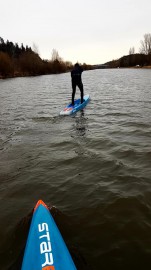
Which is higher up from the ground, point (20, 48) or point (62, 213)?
point (20, 48)

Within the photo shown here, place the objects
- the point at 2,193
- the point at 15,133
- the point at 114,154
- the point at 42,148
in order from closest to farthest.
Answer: the point at 2,193 < the point at 114,154 < the point at 42,148 < the point at 15,133

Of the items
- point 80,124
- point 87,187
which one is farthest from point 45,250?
point 80,124

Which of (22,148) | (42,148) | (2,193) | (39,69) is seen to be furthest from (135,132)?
(39,69)

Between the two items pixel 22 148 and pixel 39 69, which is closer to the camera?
pixel 22 148

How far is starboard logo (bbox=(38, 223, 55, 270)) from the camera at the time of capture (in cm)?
272

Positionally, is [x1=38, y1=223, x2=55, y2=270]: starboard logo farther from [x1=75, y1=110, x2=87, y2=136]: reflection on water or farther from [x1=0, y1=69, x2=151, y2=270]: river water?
[x1=75, y1=110, x2=87, y2=136]: reflection on water

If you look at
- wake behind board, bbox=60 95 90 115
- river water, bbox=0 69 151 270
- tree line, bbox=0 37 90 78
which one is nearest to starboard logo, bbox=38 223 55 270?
river water, bbox=0 69 151 270

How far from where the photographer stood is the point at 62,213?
155 inches

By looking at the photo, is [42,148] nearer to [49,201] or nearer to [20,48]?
[49,201]

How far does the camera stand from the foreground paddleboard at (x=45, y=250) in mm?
2739

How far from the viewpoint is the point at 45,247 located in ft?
9.68

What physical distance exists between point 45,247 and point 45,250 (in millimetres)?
45

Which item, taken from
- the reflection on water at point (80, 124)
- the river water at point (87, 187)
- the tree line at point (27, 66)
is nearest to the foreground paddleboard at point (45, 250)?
the river water at point (87, 187)

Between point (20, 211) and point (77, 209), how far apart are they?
1.02 m
